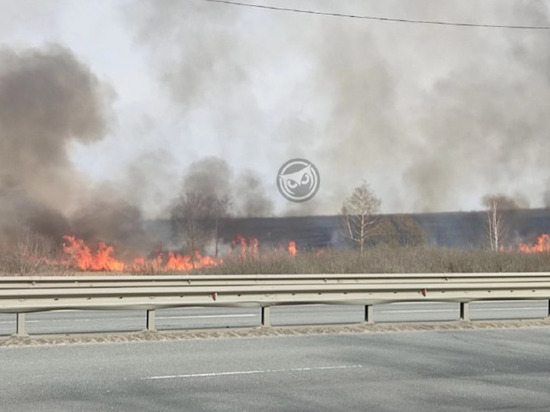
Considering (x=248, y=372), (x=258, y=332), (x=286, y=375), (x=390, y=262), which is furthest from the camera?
(x=390, y=262)

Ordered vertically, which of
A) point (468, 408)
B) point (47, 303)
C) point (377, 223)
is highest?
point (377, 223)

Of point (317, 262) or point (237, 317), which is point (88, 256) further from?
point (237, 317)

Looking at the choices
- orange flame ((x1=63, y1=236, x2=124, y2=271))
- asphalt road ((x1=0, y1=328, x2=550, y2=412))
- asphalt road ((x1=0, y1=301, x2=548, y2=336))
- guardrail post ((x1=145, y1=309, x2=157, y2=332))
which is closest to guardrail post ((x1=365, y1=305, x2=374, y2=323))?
asphalt road ((x1=0, y1=301, x2=548, y2=336))

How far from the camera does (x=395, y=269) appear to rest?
1077 inches

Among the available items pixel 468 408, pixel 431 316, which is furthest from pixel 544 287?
pixel 468 408

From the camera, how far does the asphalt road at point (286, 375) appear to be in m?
6.68

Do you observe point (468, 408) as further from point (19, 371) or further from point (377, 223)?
point (377, 223)

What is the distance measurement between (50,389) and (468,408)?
3860 mm

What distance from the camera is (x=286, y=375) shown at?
8.07 m

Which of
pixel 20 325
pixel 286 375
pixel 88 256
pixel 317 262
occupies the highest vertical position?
pixel 88 256

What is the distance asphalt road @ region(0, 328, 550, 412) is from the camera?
668 centimetres

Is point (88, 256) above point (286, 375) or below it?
above

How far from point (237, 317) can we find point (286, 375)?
6570mm

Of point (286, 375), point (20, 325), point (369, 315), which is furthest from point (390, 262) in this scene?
point (286, 375)
